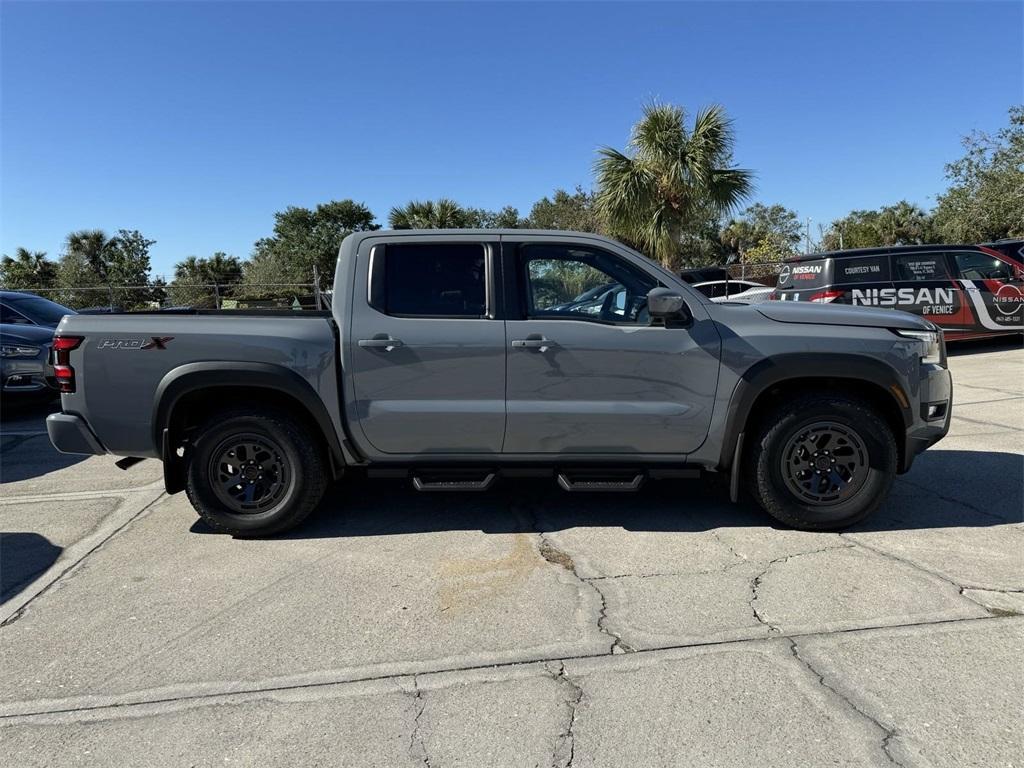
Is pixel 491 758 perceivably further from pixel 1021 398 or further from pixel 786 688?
pixel 1021 398

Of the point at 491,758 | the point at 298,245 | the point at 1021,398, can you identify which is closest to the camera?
the point at 491,758

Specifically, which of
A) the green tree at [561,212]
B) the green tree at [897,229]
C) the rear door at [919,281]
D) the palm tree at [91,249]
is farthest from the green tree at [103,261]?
the green tree at [897,229]

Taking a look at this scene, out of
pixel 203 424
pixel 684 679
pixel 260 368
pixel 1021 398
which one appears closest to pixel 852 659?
pixel 684 679

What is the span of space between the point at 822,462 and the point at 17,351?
9.40 metres

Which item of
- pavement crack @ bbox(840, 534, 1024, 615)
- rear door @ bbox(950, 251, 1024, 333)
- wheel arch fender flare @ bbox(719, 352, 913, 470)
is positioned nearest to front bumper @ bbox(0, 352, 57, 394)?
wheel arch fender flare @ bbox(719, 352, 913, 470)

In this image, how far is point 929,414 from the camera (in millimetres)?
4051

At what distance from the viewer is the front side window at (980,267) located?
1127 centimetres

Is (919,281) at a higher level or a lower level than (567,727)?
higher

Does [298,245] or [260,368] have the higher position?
[298,245]

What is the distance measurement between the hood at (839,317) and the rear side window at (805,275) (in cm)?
769

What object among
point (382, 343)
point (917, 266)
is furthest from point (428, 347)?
point (917, 266)

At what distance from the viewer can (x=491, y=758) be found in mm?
2230

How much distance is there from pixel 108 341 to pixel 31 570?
1.43 meters

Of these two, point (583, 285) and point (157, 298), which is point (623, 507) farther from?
point (157, 298)
